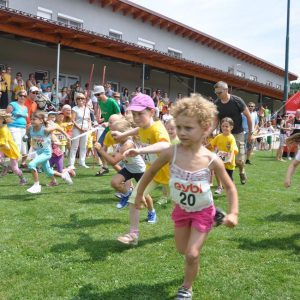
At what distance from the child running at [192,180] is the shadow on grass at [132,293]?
23 centimetres

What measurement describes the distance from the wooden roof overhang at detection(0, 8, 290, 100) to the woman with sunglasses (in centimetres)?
445

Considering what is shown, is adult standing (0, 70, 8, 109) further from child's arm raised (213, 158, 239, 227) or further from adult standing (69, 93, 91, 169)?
A: child's arm raised (213, 158, 239, 227)

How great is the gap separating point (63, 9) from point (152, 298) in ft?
63.4

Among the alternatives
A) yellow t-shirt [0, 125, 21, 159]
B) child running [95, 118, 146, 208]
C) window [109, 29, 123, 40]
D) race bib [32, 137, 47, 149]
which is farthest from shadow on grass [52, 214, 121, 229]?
window [109, 29, 123, 40]

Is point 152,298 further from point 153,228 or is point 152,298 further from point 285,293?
point 153,228

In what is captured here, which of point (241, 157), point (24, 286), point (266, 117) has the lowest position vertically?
point (24, 286)

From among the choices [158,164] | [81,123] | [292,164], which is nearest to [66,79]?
[81,123]

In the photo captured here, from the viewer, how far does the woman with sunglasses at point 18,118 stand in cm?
1070

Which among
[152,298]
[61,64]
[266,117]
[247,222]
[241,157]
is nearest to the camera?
[152,298]

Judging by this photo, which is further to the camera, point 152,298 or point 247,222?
point 247,222

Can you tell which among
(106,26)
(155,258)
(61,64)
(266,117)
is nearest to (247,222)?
(155,258)

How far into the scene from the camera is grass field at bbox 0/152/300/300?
12.1 feet

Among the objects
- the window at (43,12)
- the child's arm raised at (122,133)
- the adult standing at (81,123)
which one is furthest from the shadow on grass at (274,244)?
the window at (43,12)

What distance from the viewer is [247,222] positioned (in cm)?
607
